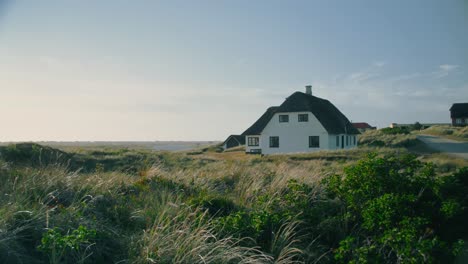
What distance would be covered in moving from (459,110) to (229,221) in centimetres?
7475

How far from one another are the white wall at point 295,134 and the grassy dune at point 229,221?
25376mm

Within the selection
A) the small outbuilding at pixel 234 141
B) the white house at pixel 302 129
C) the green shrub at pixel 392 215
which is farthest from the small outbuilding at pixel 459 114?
the green shrub at pixel 392 215


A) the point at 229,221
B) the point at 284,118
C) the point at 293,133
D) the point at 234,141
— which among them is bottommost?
the point at 229,221

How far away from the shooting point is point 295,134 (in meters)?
34.6

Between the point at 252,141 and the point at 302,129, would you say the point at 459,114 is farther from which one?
the point at 302,129

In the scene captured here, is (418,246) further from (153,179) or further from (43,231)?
(153,179)

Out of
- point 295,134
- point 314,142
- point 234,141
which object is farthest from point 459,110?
point 295,134

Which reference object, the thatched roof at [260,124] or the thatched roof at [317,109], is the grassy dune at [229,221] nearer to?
the thatched roof at [317,109]

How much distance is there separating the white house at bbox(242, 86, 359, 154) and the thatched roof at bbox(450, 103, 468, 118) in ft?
137

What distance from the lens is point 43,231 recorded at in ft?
14.6

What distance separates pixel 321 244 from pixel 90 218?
379cm

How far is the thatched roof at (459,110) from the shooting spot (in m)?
66.3

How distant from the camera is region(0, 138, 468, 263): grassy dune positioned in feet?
14.3

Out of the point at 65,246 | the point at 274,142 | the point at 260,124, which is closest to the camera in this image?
the point at 65,246
